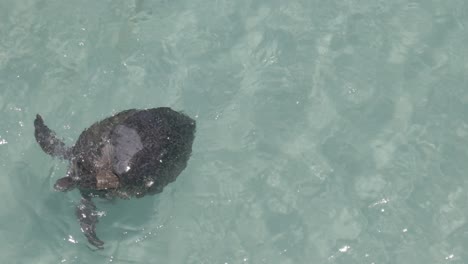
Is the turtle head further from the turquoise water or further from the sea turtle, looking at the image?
the turquoise water

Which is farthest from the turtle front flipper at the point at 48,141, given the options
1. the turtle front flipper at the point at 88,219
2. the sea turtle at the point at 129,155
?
the turtle front flipper at the point at 88,219

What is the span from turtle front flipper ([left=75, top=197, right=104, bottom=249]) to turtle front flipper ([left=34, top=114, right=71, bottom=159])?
68cm

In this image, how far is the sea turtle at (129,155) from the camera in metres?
7.25

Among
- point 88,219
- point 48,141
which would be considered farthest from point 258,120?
point 48,141

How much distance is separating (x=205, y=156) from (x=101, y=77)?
202 centimetres

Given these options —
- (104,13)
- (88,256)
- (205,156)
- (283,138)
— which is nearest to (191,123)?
(205,156)

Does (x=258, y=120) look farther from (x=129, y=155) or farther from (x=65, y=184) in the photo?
(x=65, y=184)

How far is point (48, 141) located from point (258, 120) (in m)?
3.00

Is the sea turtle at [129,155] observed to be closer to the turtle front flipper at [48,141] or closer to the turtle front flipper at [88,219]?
the turtle front flipper at [88,219]

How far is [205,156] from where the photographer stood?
900 cm

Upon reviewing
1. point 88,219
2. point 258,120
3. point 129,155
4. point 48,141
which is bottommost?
point 88,219

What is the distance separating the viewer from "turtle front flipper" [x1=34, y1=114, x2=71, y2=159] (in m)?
8.30

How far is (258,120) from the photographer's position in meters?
9.28

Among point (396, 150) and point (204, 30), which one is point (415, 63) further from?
point (204, 30)
